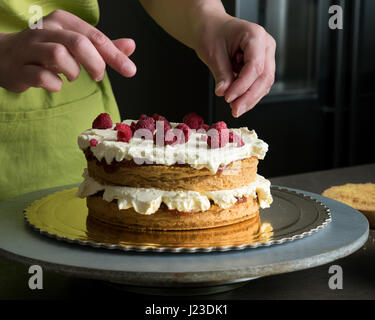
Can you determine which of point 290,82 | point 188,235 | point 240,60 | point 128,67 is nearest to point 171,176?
point 188,235

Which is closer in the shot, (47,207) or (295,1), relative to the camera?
(47,207)

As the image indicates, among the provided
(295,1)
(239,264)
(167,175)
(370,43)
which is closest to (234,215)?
(167,175)

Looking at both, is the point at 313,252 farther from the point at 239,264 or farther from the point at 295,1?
the point at 295,1

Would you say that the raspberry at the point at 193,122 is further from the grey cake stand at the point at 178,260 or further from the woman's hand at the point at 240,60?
the grey cake stand at the point at 178,260

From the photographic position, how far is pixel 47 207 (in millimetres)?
1292

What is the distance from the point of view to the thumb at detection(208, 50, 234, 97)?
1.35 meters

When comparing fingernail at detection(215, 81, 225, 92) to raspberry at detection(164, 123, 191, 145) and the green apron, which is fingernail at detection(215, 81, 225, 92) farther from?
the green apron

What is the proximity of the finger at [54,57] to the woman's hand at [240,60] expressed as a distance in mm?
369

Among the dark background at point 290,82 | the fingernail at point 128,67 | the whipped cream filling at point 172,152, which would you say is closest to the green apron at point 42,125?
the whipped cream filling at point 172,152

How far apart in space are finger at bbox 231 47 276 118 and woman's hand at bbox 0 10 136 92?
31cm

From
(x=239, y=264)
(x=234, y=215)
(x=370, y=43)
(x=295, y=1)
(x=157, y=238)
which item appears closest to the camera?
(x=239, y=264)

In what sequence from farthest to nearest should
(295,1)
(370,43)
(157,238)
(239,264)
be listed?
(370,43), (295,1), (157,238), (239,264)

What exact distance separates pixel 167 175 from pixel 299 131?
8.97 feet
